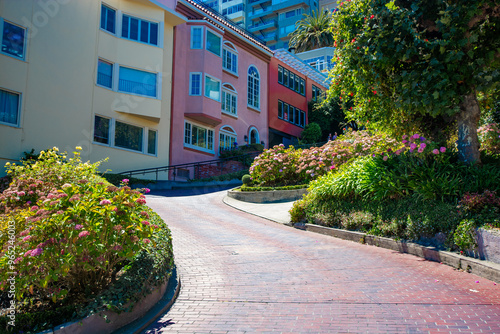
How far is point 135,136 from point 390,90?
1563cm

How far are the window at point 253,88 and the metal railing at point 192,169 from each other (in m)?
5.74

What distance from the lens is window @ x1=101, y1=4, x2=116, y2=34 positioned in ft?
70.7

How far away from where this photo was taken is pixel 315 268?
24.0ft

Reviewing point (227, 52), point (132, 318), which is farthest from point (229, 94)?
point (132, 318)

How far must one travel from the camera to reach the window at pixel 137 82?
72.2ft

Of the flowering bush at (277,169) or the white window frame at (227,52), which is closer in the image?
the flowering bush at (277,169)

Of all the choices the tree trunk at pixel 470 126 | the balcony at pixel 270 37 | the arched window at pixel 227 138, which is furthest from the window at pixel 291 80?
the balcony at pixel 270 37

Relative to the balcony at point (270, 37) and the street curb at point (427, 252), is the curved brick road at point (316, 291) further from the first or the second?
the balcony at point (270, 37)

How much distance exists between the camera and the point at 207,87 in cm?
2609

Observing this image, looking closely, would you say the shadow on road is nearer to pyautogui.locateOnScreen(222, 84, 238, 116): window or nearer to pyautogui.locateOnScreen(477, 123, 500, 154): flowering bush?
pyautogui.locateOnScreen(222, 84, 238, 116): window

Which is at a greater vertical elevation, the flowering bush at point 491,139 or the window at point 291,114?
the window at point 291,114

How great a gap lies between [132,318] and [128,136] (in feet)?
60.0

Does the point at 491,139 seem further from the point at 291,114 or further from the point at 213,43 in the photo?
the point at 291,114

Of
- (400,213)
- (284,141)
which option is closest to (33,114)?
(400,213)
